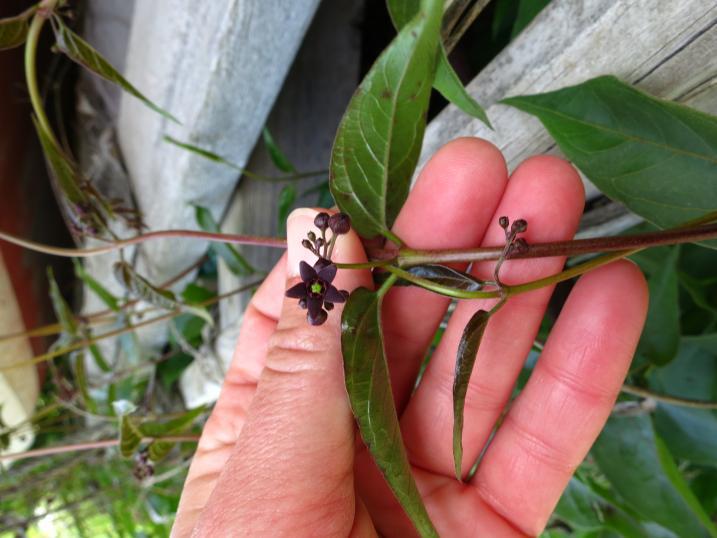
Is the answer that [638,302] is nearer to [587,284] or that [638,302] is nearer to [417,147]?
[587,284]

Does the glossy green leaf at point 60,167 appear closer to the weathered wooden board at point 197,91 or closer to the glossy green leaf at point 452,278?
the weathered wooden board at point 197,91

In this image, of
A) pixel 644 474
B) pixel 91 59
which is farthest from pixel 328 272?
pixel 644 474

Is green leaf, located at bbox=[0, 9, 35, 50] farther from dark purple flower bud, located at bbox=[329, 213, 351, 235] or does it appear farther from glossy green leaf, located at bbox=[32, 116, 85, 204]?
dark purple flower bud, located at bbox=[329, 213, 351, 235]

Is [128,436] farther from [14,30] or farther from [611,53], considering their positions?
[611,53]

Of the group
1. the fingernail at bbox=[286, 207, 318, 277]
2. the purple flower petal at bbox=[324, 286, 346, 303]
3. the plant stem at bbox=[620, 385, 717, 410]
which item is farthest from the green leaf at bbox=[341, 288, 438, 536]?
the plant stem at bbox=[620, 385, 717, 410]

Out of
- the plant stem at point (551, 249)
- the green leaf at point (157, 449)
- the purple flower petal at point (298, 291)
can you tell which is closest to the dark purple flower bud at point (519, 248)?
the plant stem at point (551, 249)

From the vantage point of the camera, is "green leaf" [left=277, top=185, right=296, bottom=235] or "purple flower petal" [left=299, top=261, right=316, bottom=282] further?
"green leaf" [left=277, top=185, right=296, bottom=235]

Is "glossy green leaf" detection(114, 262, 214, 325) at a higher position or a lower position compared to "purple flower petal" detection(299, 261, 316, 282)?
lower

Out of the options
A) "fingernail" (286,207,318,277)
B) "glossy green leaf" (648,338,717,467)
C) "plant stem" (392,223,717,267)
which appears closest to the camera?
"plant stem" (392,223,717,267)
